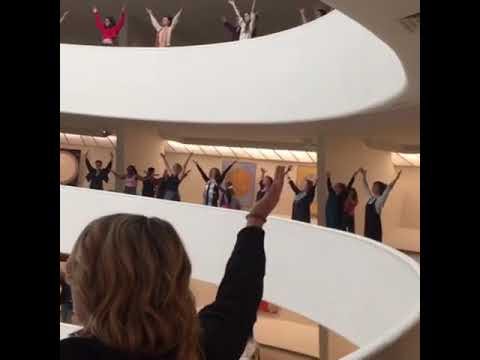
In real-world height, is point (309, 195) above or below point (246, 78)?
below

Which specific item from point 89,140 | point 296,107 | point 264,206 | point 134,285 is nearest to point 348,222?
point 296,107

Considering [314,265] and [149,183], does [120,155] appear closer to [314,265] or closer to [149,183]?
[149,183]

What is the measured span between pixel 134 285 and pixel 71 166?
13.6 m

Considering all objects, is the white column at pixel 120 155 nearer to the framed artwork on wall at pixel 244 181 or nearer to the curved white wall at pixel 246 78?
the curved white wall at pixel 246 78

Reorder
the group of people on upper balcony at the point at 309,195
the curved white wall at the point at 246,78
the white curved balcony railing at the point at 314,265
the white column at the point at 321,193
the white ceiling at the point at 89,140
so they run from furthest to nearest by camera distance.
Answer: the white ceiling at the point at 89,140
the white column at the point at 321,193
the group of people on upper balcony at the point at 309,195
the curved white wall at the point at 246,78
the white curved balcony railing at the point at 314,265

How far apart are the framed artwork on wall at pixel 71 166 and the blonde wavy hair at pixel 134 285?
13407mm

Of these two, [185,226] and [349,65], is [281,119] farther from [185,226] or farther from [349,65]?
[185,226]

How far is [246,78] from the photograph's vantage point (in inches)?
324

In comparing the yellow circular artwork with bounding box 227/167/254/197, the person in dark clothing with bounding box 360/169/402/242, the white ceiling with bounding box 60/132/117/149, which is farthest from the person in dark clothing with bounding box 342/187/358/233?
the white ceiling with bounding box 60/132/117/149

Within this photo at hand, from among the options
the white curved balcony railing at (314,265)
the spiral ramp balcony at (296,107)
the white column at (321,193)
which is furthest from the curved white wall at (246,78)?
the white curved balcony railing at (314,265)

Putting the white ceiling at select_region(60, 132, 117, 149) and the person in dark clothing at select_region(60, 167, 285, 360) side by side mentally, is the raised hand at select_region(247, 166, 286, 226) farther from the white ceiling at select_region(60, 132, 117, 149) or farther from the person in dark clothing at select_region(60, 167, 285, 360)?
the white ceiling at select_region(60, 132, 117, 149)

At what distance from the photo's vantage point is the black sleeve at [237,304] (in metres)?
1.26
